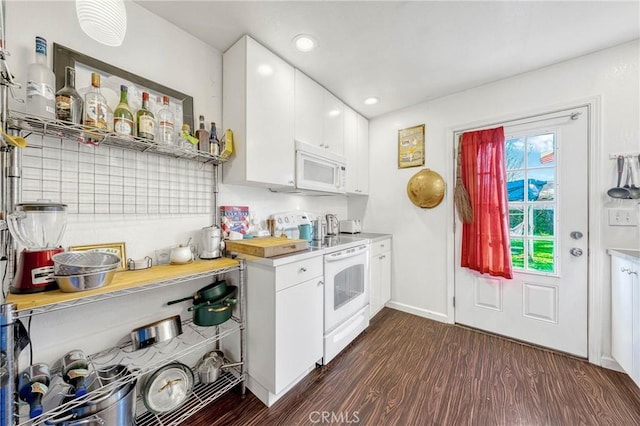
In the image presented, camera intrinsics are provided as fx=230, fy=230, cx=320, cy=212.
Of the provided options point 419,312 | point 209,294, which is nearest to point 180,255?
point 209,294

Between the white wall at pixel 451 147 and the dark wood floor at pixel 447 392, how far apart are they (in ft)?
1.51

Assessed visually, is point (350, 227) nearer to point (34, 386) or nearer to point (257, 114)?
point (257, 114)

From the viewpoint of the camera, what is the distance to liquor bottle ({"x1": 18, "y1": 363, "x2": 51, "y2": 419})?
3.00ft

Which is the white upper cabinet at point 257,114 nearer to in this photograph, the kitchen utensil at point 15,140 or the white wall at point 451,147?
the kitchen utensil at point 15,140

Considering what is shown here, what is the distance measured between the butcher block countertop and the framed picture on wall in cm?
217

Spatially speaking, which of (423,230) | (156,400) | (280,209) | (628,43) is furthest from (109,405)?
(628,43)

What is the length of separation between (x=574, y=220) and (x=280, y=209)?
8.13ft

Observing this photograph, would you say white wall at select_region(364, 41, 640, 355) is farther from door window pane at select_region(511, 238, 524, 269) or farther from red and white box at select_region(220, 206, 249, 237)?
red and white box at select_region(220, 206, 249, 237)

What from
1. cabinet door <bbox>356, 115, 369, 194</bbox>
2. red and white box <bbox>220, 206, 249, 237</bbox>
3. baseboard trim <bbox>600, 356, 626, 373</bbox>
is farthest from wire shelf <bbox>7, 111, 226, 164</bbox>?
baseboard trim <bbox>600, 356, 626, 373</bbox>

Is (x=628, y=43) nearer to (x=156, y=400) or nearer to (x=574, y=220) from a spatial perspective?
(x=574, y=220)

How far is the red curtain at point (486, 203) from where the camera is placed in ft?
6.84

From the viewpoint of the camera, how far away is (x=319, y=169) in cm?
218

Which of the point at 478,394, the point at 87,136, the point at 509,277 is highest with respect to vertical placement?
the point at 87,136

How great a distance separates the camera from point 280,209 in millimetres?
2244
